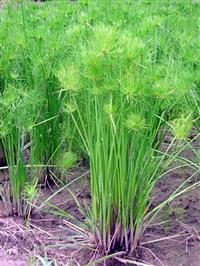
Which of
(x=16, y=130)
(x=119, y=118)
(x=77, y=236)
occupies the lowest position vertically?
(x=77, y=236)

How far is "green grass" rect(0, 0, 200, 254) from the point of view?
5.73 ft

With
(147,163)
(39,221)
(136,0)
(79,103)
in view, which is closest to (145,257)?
(147,163)

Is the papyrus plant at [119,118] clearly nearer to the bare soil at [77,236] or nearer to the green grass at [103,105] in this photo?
the green grass at [103,105]

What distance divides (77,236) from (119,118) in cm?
53

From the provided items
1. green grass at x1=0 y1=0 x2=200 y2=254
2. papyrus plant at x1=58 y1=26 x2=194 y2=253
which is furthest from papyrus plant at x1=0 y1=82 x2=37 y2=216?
papyrus plant at x1=58 y1=26 x2=194 y2=253

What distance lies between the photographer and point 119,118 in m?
1.77

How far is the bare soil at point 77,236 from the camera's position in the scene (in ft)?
6.54

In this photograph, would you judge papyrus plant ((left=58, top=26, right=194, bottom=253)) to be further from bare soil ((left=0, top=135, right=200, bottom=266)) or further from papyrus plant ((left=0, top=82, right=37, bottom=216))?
papyrus plant ((left=0, top=82, right=37, bottom=216))

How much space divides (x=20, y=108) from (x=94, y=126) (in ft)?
1.18

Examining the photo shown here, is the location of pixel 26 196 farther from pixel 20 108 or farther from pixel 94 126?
pixel 94 126

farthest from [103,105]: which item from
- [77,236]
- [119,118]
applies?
[77,236]

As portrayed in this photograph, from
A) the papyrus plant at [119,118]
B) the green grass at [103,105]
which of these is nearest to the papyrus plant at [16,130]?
the green grass at [103,105]

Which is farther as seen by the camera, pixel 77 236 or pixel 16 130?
pixel 16 130

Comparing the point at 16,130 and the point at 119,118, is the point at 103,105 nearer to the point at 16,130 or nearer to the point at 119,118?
the point at 119,118
